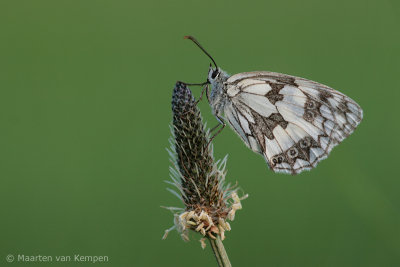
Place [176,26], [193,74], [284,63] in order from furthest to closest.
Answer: [176,26] → [284,63] → [193,74]

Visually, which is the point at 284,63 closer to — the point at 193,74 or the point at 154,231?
the point at 193,74

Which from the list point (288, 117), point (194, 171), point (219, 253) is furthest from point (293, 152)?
point (219, 253)

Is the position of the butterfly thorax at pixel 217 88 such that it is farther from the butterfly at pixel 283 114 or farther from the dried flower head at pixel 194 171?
the dried flower head at pixel 194 171

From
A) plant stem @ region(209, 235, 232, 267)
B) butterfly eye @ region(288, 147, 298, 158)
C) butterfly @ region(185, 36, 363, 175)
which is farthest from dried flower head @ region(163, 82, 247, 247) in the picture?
butterfly eye @ region(288, 147, 298, 158)

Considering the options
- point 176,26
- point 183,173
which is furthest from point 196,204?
point 176,26

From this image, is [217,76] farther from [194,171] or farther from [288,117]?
[194,171]

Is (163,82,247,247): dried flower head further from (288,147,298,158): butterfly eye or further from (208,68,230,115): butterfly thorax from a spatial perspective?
(288,147,298,158): butterfly eye
